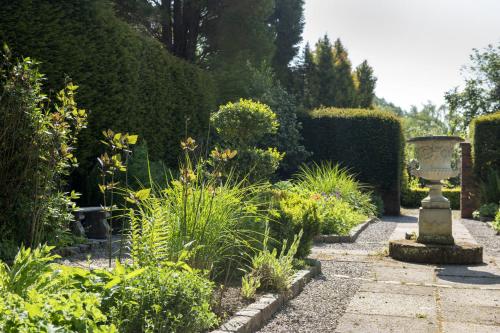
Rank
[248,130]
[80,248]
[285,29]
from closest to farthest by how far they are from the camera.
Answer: [80,248] → [248,130] → [285,29]

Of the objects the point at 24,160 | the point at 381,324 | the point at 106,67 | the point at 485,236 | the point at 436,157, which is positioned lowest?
the point at 381,324

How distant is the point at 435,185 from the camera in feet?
23.0

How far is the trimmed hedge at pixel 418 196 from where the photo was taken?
17.1 meters

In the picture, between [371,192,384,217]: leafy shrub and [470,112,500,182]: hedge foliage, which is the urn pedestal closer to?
[371,192,384,217]: leafy shrub

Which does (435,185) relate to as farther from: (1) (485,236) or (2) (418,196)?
(2) (418,196)

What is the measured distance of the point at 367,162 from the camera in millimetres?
14414

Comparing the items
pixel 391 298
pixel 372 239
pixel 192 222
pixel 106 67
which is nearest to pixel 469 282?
pixel 391 298

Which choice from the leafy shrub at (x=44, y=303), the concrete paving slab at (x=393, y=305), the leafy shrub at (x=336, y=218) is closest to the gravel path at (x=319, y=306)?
the concrete paving slab at (x=393, y=305)

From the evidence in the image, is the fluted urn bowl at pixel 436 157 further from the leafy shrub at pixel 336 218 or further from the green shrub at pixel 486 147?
the green shrub at pixel 486 147

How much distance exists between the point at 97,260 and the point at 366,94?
21966mm

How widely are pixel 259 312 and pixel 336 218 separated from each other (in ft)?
18.6

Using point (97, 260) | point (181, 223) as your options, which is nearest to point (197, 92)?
point (97, 260)

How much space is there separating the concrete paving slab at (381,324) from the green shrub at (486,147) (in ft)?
33.6

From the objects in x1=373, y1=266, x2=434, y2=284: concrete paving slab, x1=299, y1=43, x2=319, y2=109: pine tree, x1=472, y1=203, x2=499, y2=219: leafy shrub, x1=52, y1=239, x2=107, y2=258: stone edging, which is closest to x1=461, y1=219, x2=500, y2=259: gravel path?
x1=472, y1=203, x2=499, y2=219: leafy shrub
